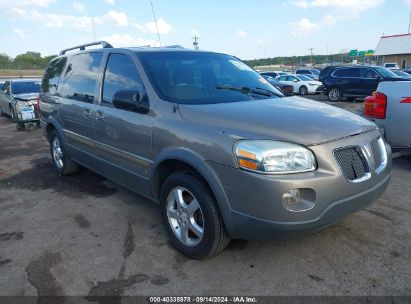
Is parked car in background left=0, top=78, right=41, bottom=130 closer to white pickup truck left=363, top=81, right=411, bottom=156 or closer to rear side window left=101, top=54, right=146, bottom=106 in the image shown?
rear side window left=101, top=54, right=146, bottom=106

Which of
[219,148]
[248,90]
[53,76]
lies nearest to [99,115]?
[248,90]

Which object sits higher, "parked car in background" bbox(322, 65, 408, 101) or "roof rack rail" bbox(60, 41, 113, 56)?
"roof rack rail" bbox(60, 41, 113, 56)

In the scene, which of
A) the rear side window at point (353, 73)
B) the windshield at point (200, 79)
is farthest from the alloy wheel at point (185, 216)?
the rear side window at point (353, 73)

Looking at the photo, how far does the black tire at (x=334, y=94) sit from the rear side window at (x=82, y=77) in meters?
15.4

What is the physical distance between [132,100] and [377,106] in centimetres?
360

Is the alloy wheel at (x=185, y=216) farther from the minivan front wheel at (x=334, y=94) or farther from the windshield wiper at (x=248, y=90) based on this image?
the minivan front wheel at (x=334, y=94)

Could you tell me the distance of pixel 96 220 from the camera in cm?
414

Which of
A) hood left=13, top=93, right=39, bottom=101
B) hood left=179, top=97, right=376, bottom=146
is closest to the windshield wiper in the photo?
hood left=179, top=97, right=376, bottom=146

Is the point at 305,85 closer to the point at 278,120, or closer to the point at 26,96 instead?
the point at 26,96

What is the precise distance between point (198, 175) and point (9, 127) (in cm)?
1080

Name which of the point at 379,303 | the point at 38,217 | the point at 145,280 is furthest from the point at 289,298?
the point at 38,217

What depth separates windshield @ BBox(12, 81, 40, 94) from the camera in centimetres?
1282

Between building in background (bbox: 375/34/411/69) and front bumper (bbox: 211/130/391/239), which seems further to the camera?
building in background (bbox: 375/34/411/69)

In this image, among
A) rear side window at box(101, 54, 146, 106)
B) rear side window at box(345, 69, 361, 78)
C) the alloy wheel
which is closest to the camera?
the alloy wheel
